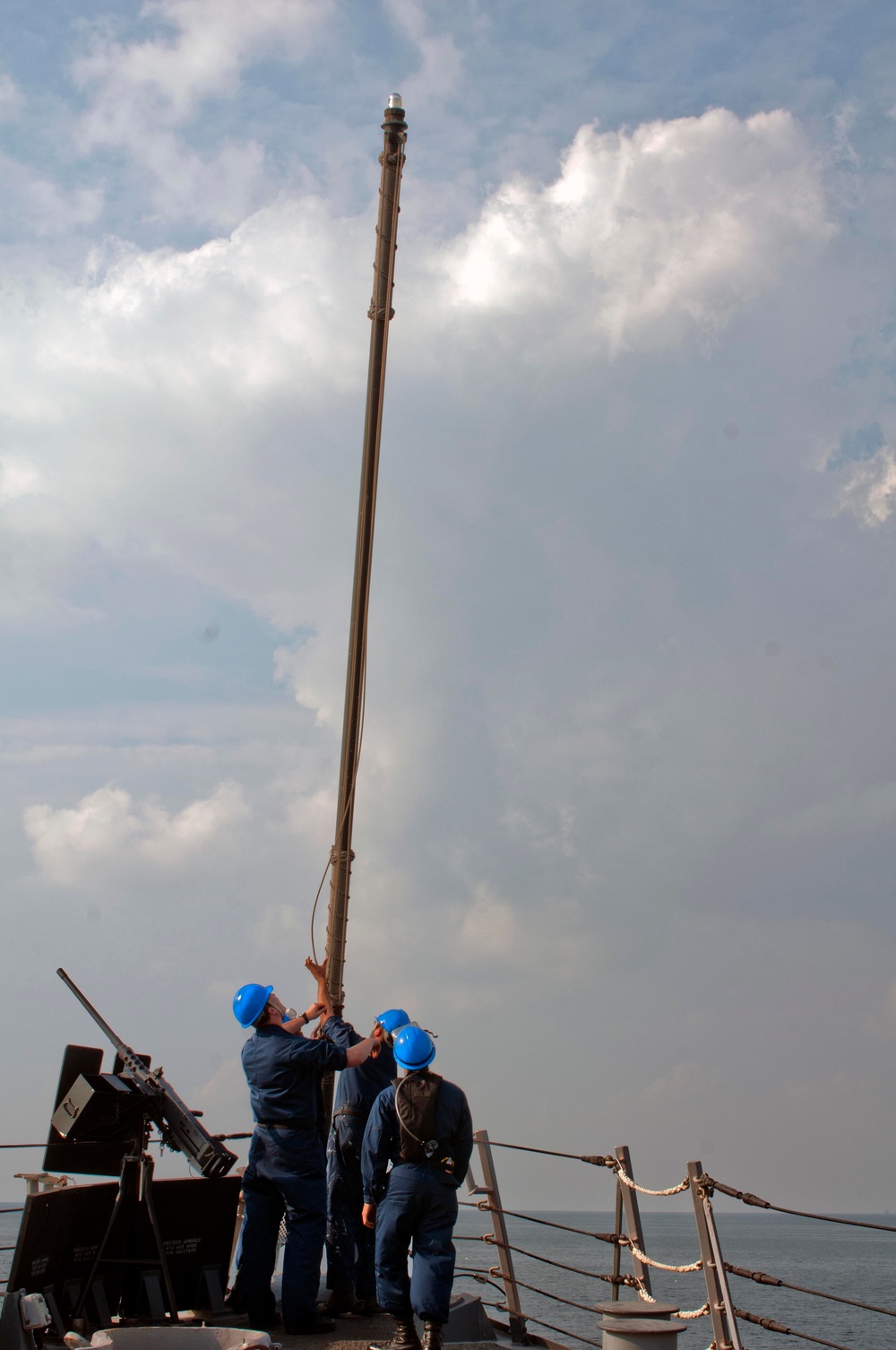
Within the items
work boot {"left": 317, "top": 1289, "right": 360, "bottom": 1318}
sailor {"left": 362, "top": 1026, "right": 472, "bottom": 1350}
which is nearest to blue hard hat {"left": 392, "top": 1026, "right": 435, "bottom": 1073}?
sailor {"left": 362, "top": 1026, "right": 472, "bottom": 1350}

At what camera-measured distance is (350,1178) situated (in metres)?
8.30

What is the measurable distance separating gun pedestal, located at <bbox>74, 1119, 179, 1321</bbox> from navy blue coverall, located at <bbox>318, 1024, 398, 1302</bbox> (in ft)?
4.17

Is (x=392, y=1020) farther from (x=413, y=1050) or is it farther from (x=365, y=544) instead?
(x=365, y=544)

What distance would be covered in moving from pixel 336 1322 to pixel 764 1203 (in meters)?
3.42

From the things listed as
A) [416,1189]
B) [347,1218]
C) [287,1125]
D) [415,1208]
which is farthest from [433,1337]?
[347,1218]

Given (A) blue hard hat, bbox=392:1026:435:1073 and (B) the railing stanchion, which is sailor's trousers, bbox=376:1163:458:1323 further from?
(B) the railing stanchion

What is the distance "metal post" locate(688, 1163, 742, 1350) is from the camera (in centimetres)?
Answer: 595

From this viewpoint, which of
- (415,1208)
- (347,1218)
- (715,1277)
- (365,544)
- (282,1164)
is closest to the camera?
(715,1277)

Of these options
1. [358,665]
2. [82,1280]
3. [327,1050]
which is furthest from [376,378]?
[82,1280]

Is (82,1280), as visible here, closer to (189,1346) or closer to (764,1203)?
(189,1346)

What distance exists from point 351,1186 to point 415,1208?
1.77m

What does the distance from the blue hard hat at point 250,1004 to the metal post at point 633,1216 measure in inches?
96.7

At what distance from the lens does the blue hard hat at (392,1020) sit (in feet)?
25.5

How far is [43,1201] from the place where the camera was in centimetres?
641
